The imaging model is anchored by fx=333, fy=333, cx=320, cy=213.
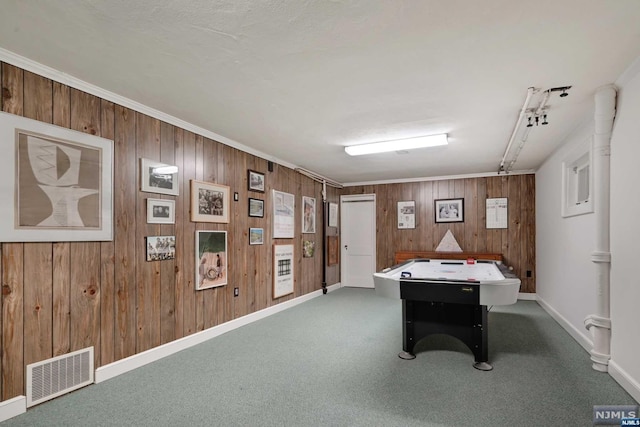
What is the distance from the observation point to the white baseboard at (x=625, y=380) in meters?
2.29

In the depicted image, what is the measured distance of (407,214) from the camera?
684 centimetres

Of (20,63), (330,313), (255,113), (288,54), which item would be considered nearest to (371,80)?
(288,54)

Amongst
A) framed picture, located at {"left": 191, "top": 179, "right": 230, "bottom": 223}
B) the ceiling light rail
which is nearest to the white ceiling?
the ceiling light rail

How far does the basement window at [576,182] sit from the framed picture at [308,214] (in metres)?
3.76

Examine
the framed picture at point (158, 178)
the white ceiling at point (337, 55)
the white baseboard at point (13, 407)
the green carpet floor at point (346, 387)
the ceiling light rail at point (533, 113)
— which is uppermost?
the white ceiling at point (337, 55)

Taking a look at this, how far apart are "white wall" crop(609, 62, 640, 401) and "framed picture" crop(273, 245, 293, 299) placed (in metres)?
3.80

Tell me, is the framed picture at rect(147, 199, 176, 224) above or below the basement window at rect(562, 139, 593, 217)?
below

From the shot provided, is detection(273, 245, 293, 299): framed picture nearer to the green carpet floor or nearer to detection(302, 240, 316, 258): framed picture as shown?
detection(302, 240, 316, 258): framed picture

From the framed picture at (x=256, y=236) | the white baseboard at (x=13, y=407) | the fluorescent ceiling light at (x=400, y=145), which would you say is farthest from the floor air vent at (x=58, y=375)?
the fluorescent ceiling light at (x=400, y=145)

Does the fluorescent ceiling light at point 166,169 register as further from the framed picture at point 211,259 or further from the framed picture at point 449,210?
the framed picture at point 449,210

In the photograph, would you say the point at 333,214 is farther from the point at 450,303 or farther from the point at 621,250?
the point at 621,250

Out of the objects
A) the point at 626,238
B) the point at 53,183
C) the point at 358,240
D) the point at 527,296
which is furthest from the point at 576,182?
the point at 53,183

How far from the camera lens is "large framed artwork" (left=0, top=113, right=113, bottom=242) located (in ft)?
7.11

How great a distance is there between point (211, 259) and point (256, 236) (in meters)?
0.91
